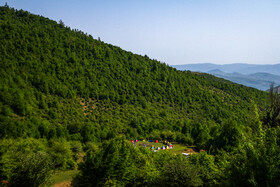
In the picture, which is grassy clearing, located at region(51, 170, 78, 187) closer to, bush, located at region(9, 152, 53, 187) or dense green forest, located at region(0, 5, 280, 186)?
dense green forest, located at region(0, 5, 280, 186)

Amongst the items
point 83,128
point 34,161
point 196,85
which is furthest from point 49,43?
point 34,161

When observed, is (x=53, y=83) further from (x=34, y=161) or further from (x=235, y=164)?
(x=235, y=164)

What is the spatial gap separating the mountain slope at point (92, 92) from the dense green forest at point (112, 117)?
39 cm

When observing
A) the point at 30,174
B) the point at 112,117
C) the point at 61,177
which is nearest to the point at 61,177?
the point at 61,177

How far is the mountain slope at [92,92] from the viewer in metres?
54.2

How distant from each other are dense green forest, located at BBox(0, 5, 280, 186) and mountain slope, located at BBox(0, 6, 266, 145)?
39 cm

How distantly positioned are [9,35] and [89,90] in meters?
38.1

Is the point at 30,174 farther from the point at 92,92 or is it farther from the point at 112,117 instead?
the point at 92,92

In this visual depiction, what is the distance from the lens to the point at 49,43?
8819 centimetres

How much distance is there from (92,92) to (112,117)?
16.3 m

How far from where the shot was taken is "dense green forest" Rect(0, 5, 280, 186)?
1371 centimetres

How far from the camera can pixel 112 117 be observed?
7050 cm

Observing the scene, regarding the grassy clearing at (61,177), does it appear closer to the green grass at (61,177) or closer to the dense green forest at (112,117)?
the green grass at (61,177)

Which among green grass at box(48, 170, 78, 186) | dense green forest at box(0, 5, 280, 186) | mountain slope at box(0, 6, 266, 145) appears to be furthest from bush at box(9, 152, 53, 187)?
mountain slope at box(0, 6, 266, 145)
